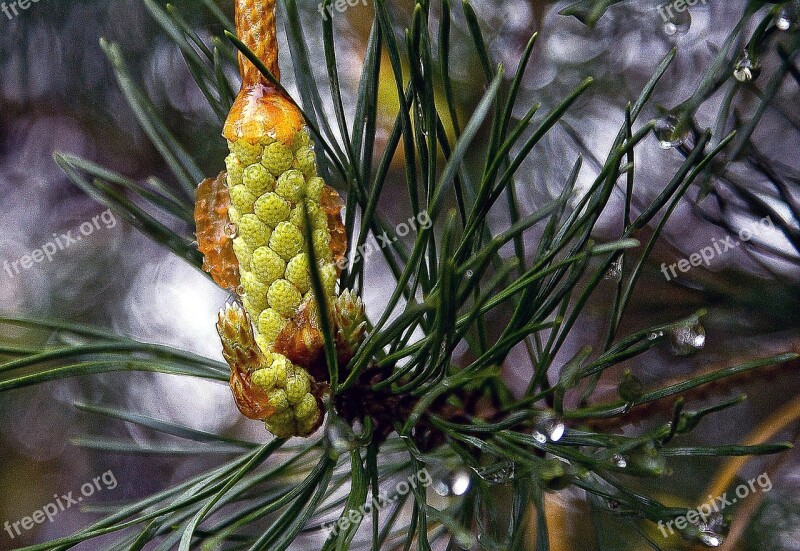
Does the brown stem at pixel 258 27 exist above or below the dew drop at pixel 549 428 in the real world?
above

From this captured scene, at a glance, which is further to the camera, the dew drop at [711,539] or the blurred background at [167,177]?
the blurred background at [167,177]

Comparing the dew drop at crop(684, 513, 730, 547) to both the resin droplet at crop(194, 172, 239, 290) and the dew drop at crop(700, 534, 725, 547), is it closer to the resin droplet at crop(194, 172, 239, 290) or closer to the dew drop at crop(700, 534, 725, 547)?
the dew drop at crop(700, 534, 725, 547)

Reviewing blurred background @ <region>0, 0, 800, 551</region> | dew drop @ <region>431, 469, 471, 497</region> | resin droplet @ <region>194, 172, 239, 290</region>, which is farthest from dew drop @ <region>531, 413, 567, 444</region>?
blurred background @ <region>0, 0, 800, 551</region>

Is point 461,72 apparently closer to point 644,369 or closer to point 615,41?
point 615,41

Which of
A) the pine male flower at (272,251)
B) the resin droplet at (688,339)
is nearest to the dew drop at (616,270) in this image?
the resin droplet at (688,339)

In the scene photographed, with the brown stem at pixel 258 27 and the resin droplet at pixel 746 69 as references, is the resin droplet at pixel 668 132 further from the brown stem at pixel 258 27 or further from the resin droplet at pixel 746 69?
the brown stem at pixel 258 27

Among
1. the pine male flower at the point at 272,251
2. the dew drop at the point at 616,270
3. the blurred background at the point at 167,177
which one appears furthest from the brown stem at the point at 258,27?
the blurred background at the point at 167,177

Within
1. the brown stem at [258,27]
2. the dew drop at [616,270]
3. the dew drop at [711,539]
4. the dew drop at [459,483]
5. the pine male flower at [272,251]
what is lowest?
the dew drop at [711,539]

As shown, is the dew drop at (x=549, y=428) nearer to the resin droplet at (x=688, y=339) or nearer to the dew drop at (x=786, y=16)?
the resin droplet at (x=688, y=339)
